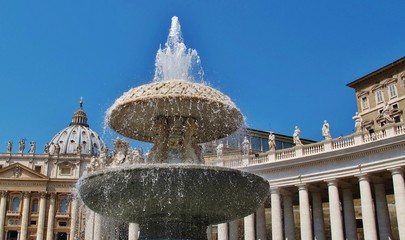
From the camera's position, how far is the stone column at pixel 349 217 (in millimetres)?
38278

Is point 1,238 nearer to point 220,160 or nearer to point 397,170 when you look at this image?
point 220,160

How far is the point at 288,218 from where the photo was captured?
42.2m

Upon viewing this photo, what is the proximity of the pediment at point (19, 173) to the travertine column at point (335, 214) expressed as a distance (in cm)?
7807

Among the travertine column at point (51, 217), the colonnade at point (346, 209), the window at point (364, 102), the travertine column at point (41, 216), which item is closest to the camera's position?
the colonnade at point (346, 209)

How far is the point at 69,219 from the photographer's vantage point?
104m

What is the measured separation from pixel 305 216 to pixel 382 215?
226 inches

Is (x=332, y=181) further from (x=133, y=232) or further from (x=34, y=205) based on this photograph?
(x=34, y=205)

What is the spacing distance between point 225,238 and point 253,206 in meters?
29.3

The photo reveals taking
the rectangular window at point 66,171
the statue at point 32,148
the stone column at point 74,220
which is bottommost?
the stone column at point 74,220

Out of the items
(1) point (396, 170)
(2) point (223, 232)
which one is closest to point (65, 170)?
(2) point (223, 232)

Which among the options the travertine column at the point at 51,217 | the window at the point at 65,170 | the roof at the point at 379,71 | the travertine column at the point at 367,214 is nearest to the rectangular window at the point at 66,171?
the window at the point at 65,170

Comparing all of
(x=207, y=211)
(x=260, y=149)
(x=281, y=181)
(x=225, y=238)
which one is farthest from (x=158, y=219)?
(x=260, y=149)

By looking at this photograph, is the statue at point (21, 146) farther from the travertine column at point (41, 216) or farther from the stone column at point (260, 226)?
the stone column at point (260, 226)

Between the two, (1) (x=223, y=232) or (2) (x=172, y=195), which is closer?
(2) (x=172, y=195)
